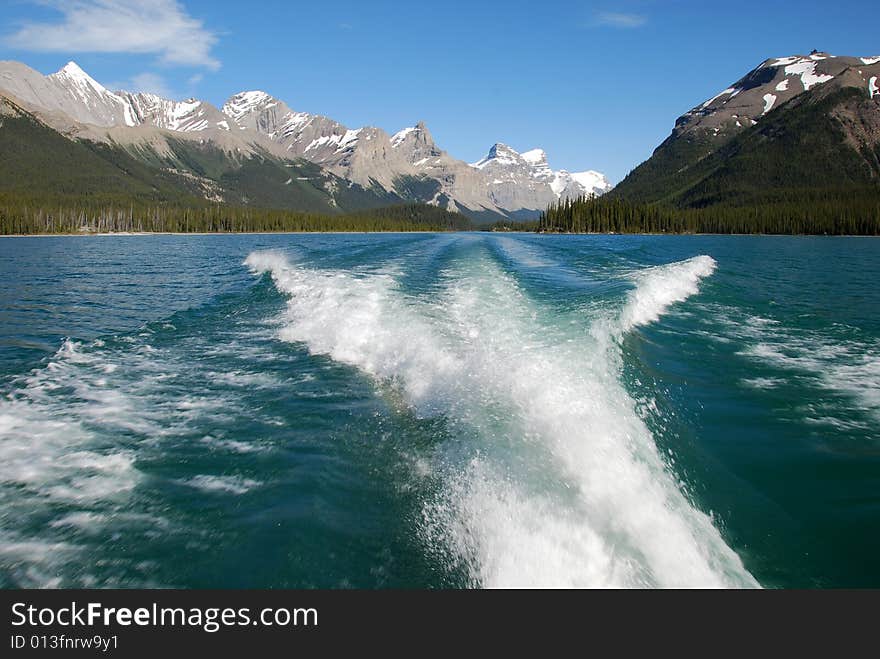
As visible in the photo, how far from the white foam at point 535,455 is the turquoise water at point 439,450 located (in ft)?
0.11

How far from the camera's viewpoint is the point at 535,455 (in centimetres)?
643

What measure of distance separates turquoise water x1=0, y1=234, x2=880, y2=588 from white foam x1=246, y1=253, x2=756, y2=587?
0.11 feet

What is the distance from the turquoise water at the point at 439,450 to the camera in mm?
4719

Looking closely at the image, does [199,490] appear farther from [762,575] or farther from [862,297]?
[862,297]

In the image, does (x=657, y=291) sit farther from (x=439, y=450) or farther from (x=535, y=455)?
(x=439, y=450)

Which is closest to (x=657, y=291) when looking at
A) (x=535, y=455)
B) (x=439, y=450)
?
(x=535, y=455)

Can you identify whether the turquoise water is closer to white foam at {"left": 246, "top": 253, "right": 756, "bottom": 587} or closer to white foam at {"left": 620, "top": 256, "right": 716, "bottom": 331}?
white foam at {"left": 246, "top": 253, "right": 756, "bottom": 587}

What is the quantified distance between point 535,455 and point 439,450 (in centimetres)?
126

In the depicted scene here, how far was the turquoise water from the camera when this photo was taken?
15.5ft

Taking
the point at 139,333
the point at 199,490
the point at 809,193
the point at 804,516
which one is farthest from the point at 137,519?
the point at 809,193

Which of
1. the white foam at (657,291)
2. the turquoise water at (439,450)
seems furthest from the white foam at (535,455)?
the white foam at (657,291)

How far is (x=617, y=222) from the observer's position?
Answer: 13012cm

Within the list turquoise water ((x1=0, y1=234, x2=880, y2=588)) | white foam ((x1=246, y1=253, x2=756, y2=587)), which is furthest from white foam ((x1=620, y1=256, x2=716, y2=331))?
white foam ((x1=246, y1=253, x2=756, y2=587))

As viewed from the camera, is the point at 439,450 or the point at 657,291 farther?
the point at 657,291
